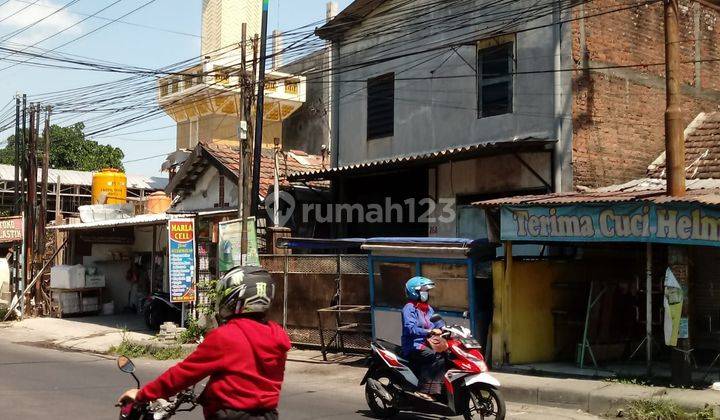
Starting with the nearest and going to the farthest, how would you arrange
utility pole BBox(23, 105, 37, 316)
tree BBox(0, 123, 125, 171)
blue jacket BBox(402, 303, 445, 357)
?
blue jacket BBox(402, 303, 445, 357) → utility pole BBox(23, 105, 37, 316) → tree BBox(0, 123, 125, 171)

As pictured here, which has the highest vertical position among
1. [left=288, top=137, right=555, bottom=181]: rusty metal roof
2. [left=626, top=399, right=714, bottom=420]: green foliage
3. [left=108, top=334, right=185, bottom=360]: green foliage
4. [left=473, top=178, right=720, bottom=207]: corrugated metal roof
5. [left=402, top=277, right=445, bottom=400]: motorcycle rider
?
[left=288, top=137, right=555, bottom=181]: rusty metal roof

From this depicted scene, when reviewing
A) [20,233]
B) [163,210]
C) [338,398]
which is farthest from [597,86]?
[20,233]

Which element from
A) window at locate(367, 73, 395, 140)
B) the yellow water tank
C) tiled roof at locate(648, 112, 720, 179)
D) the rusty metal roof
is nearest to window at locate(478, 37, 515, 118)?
the rusty metal roof

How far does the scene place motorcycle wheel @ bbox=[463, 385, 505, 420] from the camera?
8.03 metres

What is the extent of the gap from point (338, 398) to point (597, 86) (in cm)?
846

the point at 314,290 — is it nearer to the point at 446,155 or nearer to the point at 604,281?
the point at 446,155

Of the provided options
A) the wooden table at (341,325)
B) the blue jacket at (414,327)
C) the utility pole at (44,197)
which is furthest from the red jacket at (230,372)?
the utility pole at (44,197)

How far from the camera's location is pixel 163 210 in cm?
2489

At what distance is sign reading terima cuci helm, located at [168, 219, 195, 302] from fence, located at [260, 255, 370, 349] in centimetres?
198

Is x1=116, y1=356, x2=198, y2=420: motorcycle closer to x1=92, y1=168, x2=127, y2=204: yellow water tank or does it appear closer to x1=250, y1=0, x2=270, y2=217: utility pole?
x1=250, y1=0, x2=270, y2=217: utility pole

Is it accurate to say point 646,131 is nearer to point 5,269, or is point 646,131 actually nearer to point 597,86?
point 597,86

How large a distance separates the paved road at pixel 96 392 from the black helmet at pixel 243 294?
526 centimetres

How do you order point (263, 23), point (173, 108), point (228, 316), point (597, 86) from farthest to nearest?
point (173, 108) < point (263, 23) < point (597, 86) < point (228, 316)

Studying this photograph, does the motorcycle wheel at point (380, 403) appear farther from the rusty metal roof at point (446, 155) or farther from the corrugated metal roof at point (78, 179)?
the corrugated metal roof at point (78, 179)
